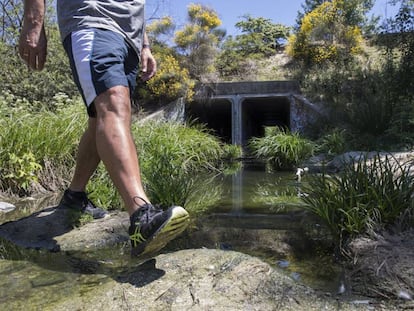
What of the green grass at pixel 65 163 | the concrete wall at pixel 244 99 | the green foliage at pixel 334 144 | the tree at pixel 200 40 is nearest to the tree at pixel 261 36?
the tree at pixel 200 40

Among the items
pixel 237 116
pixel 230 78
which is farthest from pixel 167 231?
pixel 230 78

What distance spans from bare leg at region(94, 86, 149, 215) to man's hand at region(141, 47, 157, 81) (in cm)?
74

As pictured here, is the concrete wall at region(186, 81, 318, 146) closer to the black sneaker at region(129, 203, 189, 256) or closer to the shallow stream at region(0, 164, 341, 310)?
the shallow stream at region(0, 164, 341, 310)

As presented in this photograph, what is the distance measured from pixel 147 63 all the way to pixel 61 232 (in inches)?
44.3

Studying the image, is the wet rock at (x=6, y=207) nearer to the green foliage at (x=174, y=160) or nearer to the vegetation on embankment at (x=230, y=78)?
the vegetation on embankment at (x=230, y=78)

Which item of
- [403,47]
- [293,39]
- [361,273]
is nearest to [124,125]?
[361,273]

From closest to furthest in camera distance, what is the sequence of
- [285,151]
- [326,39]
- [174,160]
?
[174,160] → [285,151] → [326,39]

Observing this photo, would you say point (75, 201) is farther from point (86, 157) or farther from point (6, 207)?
point (6, 207)

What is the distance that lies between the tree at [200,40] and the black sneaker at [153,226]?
461 inches

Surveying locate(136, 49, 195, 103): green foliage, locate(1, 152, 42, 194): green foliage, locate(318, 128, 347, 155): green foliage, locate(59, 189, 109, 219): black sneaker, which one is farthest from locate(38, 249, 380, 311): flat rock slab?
locate(136, 49, 195, 103): green foliage

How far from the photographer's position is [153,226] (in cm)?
153

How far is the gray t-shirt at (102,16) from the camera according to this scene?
1864mm

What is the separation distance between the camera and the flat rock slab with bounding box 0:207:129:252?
2236mm

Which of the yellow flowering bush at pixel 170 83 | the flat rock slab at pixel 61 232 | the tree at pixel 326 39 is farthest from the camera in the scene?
the tree at pixel 326 39
